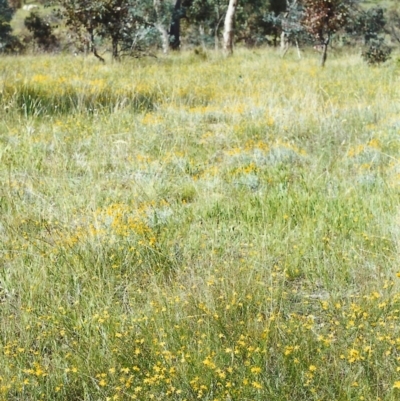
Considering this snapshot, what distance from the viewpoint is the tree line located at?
13203 mm

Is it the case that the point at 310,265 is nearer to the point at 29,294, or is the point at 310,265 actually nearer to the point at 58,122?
the point at 29,294

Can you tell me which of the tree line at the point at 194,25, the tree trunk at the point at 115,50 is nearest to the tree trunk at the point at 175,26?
the tree line at the point at 194,25

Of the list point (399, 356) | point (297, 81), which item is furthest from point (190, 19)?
point (399, 356)

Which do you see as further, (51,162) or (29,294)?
(51,162)

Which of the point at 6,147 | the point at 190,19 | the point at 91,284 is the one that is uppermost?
the point at 190,19

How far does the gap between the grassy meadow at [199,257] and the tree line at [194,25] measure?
7.61 m

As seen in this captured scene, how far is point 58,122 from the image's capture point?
6039 mm

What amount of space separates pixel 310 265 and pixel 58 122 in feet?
13.0

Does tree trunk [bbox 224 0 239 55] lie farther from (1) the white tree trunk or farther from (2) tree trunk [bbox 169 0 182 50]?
(2) tree trunk [bbox 169 0 182 50]

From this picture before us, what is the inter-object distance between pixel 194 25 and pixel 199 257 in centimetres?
2650

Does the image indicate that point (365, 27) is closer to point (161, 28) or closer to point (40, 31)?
point (161, 28)

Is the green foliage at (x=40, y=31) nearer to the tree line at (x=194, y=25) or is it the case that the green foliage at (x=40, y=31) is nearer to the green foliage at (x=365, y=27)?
the tree line at (x=194, y=25)

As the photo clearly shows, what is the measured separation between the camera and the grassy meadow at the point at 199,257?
7.09ft

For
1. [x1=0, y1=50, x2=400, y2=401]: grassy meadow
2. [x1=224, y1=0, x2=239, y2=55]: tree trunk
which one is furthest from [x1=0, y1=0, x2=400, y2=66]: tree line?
[x1=0, y1=50, x2=400, y2=401]: grassy meadow
